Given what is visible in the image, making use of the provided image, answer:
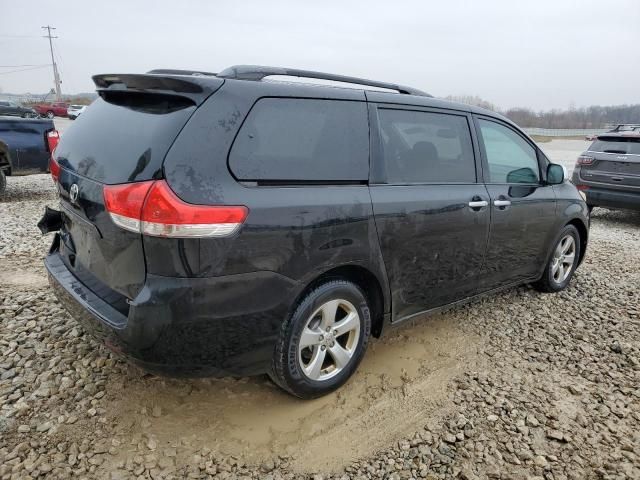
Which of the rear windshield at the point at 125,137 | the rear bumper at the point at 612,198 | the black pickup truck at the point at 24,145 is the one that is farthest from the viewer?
the black pickup truck at the point at 24,145

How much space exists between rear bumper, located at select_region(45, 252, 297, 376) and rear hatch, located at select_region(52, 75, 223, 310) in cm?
12

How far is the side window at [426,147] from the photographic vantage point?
113 inches

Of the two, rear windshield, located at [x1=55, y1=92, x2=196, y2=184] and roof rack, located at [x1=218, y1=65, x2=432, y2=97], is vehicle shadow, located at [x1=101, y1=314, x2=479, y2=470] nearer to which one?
rear windshield, located at [x1=55, y1=92, x2=196, y2=184]

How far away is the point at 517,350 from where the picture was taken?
3.43 m

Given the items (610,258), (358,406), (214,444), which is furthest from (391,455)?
(610,258)

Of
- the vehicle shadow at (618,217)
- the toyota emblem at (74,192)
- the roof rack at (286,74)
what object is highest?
the roof rack at (286,74)

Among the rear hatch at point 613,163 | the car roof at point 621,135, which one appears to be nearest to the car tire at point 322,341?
the rear hatch at point 613,163

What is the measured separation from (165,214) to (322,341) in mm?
1137

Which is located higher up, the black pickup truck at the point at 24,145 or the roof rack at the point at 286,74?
the roof rack at the point at 286,74

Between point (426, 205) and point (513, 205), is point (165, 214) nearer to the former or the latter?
point (426, 205)

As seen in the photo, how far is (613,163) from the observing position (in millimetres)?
7832

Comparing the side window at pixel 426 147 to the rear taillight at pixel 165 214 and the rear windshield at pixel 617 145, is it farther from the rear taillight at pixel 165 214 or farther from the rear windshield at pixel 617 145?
the rear windshield at pixel 617 145

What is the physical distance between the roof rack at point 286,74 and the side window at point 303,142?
195mm

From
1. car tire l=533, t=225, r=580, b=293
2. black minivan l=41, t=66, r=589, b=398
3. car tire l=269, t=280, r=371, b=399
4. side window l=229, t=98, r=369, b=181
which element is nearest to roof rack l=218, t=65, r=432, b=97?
black minivan l=41, t=66, r=589, b=398
